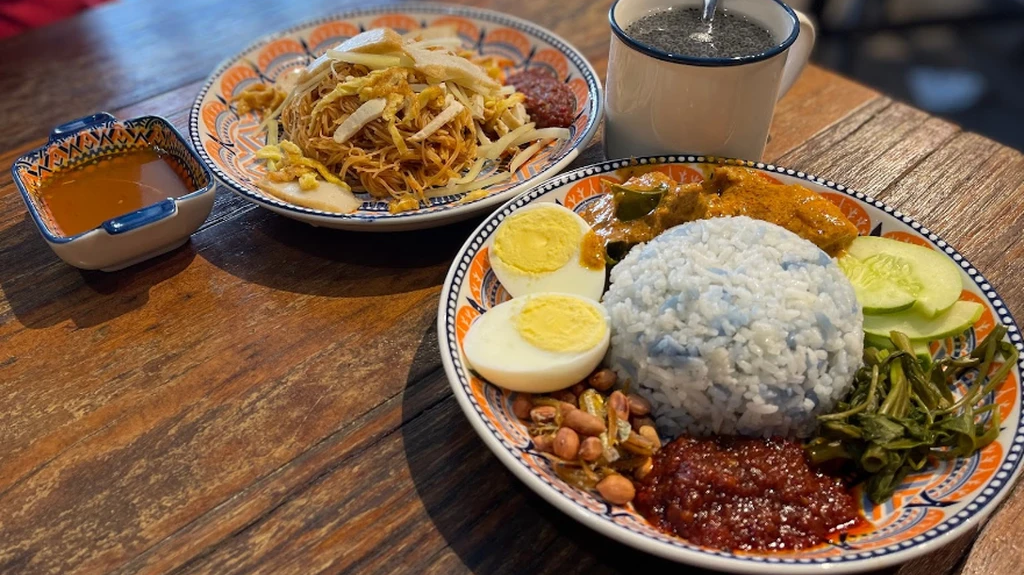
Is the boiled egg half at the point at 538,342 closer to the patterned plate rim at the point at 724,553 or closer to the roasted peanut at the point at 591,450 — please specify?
the patterned plate rim at the point at 724,553

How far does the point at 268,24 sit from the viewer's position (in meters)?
3.28

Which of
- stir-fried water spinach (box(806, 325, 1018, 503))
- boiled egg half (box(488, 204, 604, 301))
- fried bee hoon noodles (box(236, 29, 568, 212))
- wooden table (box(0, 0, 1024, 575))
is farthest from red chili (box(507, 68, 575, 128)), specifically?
stir-fried water spinach (box(806, 325, 1018, 503))

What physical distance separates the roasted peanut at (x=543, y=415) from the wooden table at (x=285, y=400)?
14 centimetres

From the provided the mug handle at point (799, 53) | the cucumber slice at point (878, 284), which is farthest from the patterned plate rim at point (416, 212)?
the cucumber slice at point (878, 284)

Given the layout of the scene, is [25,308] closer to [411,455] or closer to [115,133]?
[115,133]

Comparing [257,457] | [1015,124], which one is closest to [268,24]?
[257,457]

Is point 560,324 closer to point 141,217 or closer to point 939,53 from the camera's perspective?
point 141,217

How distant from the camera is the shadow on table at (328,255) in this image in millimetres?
2023

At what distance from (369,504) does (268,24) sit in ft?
8.10

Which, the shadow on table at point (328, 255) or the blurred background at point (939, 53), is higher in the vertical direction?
the shadow on table at point (328, 255)

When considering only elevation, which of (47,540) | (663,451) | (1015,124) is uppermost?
(663,451)

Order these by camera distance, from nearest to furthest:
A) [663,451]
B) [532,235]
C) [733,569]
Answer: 1. [733,569]
2. [663,451]
3. [532,235]

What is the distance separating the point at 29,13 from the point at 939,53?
5.68m

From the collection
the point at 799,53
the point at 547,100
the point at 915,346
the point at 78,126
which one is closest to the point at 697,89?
the point at 799,53
